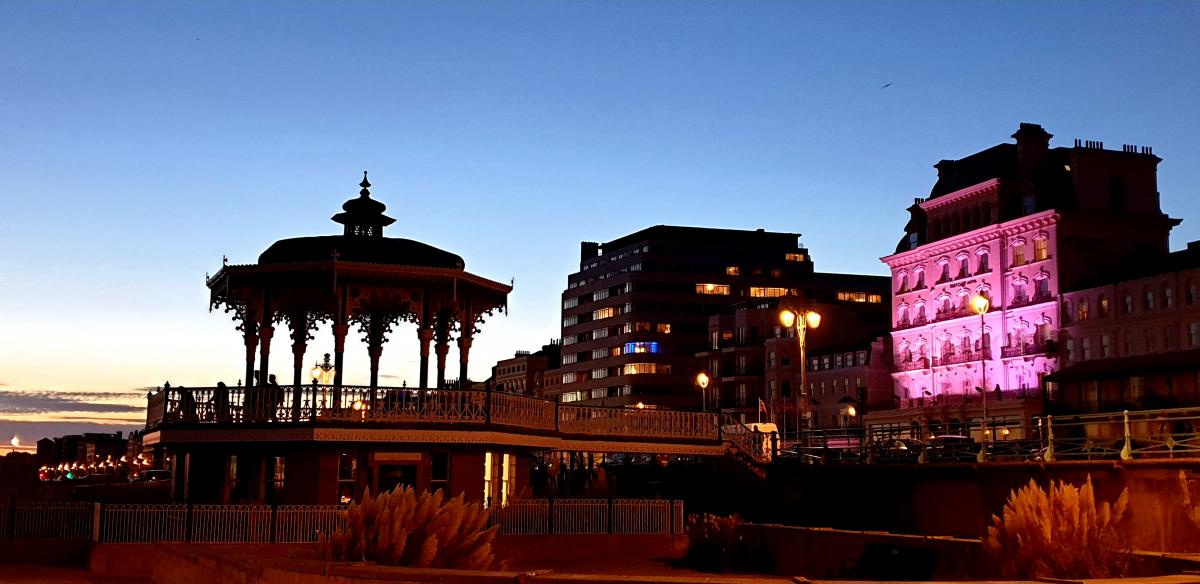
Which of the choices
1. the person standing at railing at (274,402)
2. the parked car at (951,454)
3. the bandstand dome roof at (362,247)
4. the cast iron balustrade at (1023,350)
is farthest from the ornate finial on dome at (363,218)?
the cast iron balustrade at (1023,350)

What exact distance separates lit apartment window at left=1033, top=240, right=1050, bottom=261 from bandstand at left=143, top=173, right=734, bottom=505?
5968 centimetres

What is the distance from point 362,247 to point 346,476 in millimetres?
6434

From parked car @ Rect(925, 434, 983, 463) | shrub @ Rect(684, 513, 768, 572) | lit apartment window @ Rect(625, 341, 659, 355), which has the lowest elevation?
shrub @ Rect(684, 513, 768, 572)

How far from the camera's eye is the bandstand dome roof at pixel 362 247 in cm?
3431

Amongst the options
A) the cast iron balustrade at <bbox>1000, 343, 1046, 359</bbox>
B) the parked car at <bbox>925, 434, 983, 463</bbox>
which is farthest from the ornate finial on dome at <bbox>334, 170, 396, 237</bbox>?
the cast iron balustrade at <bbox>1000, 343, 1046, 359</bbox>

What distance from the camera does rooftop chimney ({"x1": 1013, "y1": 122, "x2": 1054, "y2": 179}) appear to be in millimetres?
94438

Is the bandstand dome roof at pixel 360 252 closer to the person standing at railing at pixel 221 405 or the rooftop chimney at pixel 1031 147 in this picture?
the person standing at railing at pixel 221 405

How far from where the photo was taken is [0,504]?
1115 inches

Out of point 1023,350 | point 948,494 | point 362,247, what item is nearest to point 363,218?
point 362,247

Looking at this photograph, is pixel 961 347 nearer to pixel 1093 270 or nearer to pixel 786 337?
pixel 1093 270

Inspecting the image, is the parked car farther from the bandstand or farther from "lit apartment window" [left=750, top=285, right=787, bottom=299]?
"lit apartment window" [left=750, top=285, right=787, bottom=299]

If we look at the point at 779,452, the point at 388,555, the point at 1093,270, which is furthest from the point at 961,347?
the point at 388,555

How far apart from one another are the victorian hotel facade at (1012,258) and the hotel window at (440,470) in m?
59.8

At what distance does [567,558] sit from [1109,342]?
62.1 meters
